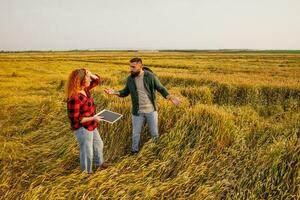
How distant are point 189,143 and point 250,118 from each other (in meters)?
2.25

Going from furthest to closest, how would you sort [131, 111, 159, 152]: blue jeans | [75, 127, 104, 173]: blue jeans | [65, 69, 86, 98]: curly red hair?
1. [131, 111, 159, 152]: blue jeans
2. [75, 127, 104, 173]: blue jeans
3. [65, 69, 86, 98]: curly red hair

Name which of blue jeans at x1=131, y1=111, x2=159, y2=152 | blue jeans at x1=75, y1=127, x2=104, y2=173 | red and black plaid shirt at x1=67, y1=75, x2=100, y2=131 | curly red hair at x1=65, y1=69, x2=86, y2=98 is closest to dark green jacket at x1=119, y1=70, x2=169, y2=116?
blue jeans at x1=131, y1=111, x2=159, y2=152

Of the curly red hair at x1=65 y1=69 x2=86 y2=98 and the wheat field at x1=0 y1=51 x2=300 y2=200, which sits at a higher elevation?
the curly red hair at x1=65 y1=69 x2=86 y2=98

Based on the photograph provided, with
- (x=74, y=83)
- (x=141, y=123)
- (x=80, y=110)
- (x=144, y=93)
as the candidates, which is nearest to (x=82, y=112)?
(x=80, y=110)

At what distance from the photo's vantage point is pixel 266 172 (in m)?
4.79

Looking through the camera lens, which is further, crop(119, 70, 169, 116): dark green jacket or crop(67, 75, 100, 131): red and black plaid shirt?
crop(119, 70, 169, 116): dark green jacket

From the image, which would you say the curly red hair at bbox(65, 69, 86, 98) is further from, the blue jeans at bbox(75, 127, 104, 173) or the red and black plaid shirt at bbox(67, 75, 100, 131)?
the blue jeans at bbox(75, 127, 104, 173)

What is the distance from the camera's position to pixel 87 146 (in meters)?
4.50

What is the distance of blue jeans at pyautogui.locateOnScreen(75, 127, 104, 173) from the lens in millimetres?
4434

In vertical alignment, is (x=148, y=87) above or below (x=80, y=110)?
above

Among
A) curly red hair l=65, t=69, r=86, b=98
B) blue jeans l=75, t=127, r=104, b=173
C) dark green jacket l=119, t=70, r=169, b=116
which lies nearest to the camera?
curly red hair l=65, t=69, r=86, b=98

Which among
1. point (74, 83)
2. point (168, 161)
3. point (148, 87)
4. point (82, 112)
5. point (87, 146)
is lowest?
point (168, 161)

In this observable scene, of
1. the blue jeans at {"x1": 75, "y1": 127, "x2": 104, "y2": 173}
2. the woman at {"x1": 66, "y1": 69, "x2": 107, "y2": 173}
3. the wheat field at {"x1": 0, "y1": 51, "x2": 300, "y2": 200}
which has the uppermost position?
the woman at {"x1": 66, "y1": 69, "x2": 107, "y2": 173}

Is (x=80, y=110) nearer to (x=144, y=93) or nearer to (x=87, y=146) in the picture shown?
(x=87, y=146)
